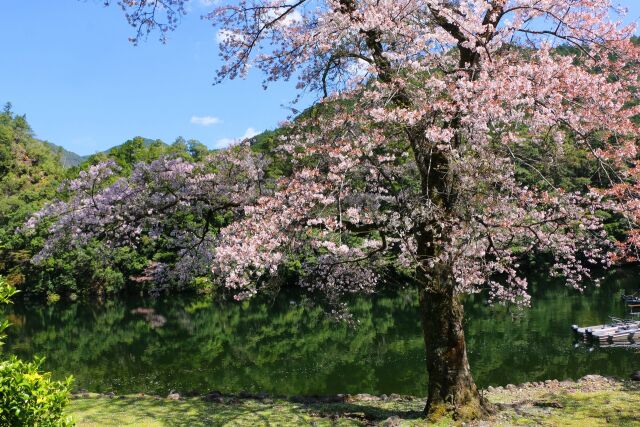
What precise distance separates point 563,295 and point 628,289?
14.1ft

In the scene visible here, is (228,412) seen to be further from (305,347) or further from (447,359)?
(305,347)

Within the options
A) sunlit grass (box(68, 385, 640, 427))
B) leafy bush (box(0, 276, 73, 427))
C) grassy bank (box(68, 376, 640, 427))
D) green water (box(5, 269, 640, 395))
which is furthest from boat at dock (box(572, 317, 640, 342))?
leafy bush (box(0, 276, 73, 427))

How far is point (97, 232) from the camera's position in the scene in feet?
35.1

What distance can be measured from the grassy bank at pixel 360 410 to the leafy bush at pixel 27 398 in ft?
9.82

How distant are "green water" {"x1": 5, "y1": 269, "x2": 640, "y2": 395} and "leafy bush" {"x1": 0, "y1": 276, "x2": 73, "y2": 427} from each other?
18.7ft

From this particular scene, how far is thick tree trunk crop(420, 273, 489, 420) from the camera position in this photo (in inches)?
279

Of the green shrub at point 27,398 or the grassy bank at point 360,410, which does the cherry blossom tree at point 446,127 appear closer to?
the grassy bank at point 360,410

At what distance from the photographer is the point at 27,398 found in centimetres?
330

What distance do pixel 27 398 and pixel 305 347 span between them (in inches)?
659

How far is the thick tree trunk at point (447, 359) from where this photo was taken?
23.2ft

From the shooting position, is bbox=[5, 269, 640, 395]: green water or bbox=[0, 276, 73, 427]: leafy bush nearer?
bbox=[0, 276, 73, 427]: leafy bush

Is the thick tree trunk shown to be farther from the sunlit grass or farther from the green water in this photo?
the green water

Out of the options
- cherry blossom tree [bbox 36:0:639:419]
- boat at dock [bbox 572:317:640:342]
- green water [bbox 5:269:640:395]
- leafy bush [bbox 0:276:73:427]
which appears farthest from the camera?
boat at dock [bbox 572:317:640:342]

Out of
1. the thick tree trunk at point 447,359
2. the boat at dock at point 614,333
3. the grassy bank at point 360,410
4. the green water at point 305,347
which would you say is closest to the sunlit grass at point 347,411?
the grassy bank at point 360,410
